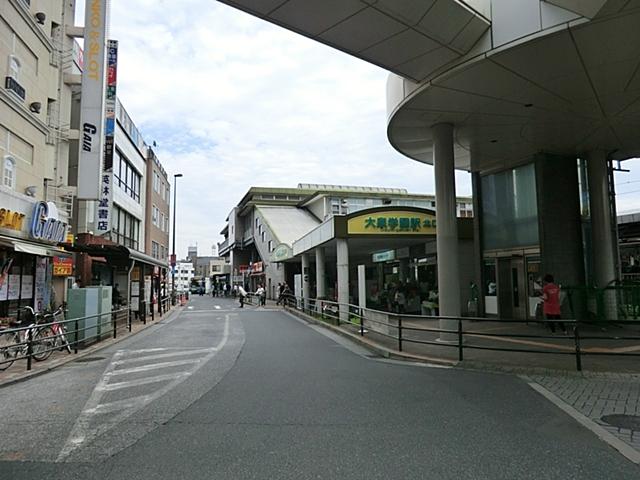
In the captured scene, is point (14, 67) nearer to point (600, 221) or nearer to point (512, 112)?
point (512, 112)

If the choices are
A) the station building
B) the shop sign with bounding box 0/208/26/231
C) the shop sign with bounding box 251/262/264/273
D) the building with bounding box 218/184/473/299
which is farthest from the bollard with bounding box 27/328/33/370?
the shop sign with bounding box 251/262/264/273

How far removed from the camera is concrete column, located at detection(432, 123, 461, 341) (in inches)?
517

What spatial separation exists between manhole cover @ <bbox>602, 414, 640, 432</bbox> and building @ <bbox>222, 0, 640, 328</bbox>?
6117mm

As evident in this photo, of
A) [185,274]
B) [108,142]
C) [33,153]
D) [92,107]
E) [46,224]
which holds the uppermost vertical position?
[92,107]

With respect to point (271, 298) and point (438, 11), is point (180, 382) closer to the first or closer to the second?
point (438, 11)

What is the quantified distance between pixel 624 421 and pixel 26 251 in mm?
14204

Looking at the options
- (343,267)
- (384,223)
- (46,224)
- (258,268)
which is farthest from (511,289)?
(258,268)

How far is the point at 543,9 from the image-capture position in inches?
346

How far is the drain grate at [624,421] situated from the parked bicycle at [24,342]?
391 inches

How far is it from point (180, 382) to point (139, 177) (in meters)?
28.2

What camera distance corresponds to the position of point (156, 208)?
134 ft

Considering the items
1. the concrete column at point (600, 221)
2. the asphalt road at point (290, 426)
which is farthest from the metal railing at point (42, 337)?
the concrete column at point (600, 221)

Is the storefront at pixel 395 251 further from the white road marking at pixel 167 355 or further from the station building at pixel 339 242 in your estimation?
the white road marking at pixel 167 355

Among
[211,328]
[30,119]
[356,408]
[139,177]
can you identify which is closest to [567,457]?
[356,408]
